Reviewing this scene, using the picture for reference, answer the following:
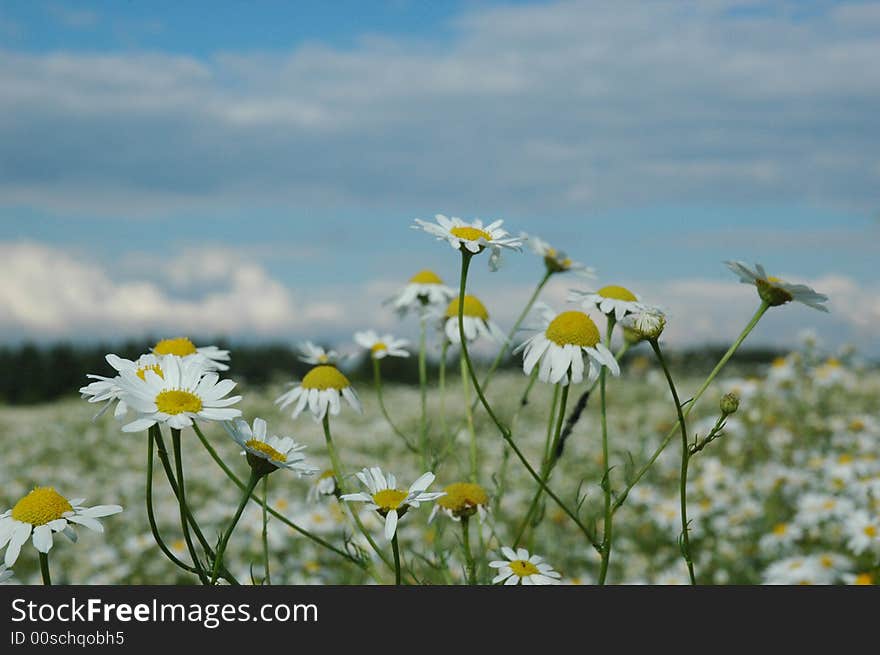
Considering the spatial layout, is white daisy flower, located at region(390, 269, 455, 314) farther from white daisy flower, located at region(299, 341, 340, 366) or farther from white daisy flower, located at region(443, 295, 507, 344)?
white daisy flower, located at region(299, 341, 340, 366)

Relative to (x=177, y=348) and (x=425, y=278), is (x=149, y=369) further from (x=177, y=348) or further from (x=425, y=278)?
(x=425, y=278)

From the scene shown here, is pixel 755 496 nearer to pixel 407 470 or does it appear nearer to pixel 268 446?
pixel 407 470

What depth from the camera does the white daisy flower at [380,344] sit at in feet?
10.0

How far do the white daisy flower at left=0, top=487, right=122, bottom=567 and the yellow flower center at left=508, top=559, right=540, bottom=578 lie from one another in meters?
0.96

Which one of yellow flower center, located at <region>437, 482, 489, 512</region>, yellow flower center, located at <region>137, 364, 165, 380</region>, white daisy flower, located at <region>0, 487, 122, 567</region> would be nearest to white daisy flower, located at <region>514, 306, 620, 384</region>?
yellow flower center, located at <region>437, 482, 489, 512</region>

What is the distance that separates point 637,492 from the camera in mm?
7602

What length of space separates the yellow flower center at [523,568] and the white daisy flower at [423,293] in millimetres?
1118

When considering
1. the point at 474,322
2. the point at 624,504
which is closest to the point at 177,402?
the point at 474,322

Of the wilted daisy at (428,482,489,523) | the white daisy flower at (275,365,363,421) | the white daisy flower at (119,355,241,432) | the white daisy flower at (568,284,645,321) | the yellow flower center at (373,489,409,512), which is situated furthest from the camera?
the white daisy flower at (275,365,363,421)

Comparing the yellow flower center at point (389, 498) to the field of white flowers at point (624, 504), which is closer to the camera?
the yellow flower center at point (389, 498)

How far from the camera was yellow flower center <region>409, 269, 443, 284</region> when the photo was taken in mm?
3207

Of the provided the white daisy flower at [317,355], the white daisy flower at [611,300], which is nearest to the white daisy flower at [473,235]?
the white daisy flower at [611,300]

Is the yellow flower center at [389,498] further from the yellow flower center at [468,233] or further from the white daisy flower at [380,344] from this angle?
the white daisy flower at [380,344]
